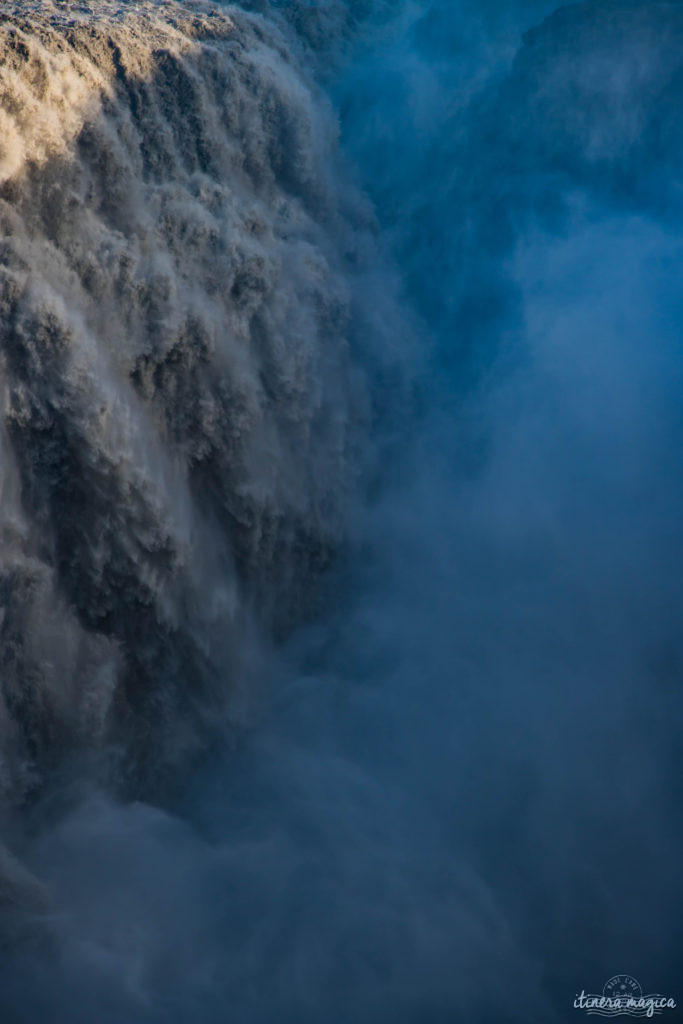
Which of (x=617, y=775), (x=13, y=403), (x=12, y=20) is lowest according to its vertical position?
(x=13, y=403)

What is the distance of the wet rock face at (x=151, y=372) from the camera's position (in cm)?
513

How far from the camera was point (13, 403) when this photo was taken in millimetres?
5000

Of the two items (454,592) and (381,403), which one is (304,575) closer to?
(454,592)

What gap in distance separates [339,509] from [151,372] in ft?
8.66

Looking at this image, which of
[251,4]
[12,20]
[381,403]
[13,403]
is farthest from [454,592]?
[251,4]

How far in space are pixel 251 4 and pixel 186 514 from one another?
5.86 m

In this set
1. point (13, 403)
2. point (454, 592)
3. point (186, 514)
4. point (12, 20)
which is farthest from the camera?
point (454, 592)

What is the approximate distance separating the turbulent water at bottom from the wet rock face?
0.03m
